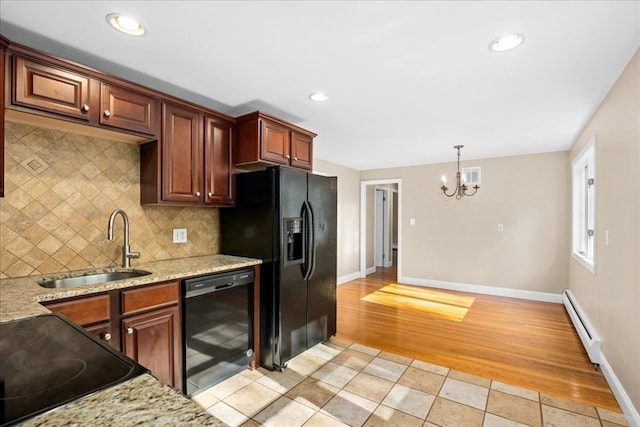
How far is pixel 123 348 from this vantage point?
1.82m

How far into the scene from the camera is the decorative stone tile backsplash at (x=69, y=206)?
75.4 inches

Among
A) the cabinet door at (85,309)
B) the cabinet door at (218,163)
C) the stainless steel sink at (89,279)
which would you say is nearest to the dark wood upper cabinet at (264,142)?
the cabinet door at (218,163)

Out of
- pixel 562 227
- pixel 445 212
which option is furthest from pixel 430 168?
pixel 562 227

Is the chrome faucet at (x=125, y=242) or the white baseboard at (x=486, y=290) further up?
the chrome faucet at (x=125, y=242)

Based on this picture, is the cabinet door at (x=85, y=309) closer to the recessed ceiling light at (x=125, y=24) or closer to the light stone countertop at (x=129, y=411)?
the light stone countertop at (x=129, y=411)

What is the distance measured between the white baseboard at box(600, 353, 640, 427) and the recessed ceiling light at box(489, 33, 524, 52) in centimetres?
230

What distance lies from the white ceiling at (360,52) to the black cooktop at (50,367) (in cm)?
147

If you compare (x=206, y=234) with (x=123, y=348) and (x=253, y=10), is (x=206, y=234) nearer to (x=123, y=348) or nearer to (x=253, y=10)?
(x=123, y=348)

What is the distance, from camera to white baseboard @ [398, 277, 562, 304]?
→ 466 cm

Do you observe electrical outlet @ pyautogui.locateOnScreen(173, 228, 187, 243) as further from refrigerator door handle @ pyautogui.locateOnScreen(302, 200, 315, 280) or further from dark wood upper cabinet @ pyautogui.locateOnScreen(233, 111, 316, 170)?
refrigerator door handle @ pyautogui.locateOnScreen(302, 200, 315, 280)

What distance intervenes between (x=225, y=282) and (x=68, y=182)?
1.26 meters

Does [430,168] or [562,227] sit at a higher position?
[430,168]

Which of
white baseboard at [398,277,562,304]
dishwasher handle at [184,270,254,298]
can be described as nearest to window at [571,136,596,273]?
white baseboard at [398,277,562,304]

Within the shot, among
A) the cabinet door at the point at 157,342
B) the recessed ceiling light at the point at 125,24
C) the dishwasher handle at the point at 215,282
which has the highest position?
the recessed ceiling light at the point at 125,24
